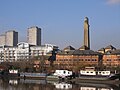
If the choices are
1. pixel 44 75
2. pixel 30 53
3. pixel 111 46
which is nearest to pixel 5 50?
pixel 30 53

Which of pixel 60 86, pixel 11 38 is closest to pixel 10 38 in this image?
pixel 11 38

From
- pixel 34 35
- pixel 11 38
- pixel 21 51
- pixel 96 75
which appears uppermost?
pixel 34 35

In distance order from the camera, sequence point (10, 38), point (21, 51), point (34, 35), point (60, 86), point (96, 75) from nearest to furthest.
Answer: point (60, 86) → point (96, 75) → point (21, 51) → point (34, 35) → point (10, 38)

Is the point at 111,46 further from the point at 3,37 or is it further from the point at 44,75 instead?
the point at 3,37

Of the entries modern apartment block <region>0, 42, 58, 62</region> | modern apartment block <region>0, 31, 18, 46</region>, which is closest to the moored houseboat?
modern apartment block <region>0, 42, 58, 62</region>

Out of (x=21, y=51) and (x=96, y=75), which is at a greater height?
(x=21, y=51)

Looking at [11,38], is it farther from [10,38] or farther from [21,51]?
[21,51]

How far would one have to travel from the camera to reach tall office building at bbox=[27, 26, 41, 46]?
383 feet

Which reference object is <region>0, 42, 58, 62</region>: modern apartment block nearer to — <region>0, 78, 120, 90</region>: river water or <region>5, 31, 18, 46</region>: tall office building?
<region>5, 31, 18, 46</region>: tall office building

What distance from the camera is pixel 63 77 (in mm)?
40219

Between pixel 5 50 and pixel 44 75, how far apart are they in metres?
53.1

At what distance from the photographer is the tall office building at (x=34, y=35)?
11675 centimetres

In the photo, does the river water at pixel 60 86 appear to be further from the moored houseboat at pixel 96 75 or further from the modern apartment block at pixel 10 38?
the modern apartment block at pixel 10 38

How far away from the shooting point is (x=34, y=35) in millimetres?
117188
